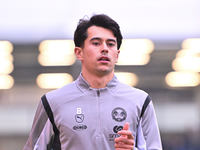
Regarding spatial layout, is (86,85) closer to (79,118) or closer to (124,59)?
(79,118)

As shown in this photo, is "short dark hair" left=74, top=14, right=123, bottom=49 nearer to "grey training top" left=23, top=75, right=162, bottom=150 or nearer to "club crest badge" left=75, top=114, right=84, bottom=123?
"grey training top" left=23, top=75, right=162, bottom=150

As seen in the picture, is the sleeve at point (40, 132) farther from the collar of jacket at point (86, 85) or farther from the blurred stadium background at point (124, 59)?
the blurred stadium background at point (124, 59)

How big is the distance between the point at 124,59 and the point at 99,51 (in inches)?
202

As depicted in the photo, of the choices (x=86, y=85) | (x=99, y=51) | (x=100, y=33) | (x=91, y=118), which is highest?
(x=100, y=33)

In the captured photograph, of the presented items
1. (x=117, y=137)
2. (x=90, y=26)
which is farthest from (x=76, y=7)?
(x=117, y=137)

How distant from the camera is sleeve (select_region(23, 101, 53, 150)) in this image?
7.38ft

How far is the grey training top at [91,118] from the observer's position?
2109 mm

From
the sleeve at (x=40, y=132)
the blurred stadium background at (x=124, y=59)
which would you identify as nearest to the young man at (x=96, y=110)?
the sleeve at (x=40, y=132)

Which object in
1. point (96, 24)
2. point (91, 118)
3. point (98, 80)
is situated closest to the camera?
point (91, 118)

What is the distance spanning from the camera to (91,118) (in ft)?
7.07

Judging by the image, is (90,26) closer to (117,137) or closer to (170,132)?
(117,137)

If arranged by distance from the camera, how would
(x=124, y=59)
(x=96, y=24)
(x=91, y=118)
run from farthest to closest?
(x=124, y=59) → (x=96, y=24) → (x=91, y=118)

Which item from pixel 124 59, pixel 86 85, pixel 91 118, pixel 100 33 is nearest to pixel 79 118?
pixel 91 118

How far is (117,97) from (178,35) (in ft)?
17.5
